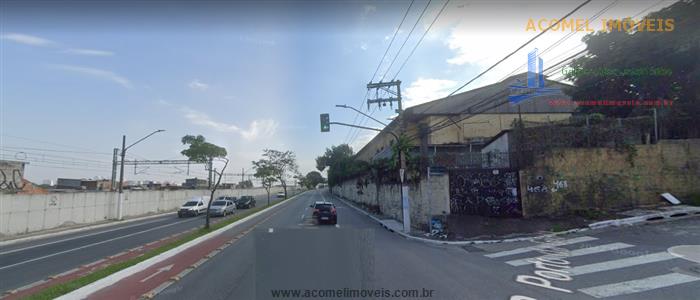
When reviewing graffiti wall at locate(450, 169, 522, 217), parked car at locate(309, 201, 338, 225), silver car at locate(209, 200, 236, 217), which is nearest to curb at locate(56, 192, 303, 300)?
parked car at locate(309, 201, 338, 225)

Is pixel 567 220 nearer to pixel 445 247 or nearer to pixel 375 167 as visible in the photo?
pixel 445 247

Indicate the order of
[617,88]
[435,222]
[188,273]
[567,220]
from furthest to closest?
1. [617,88]
2. [435,222]
3. [567,220]
4. [188,273]

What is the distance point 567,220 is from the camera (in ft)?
44.3

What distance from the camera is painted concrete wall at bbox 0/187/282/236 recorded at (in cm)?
1649

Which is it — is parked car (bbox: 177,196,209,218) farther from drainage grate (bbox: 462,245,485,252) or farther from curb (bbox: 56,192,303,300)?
drainage grate (bbox: 462,245,485,252)

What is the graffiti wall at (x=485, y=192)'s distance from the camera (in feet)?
50.1

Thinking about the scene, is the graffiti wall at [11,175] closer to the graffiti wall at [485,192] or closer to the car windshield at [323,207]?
the car windshield at [323,207]

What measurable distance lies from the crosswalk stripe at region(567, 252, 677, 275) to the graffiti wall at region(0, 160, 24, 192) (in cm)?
3322

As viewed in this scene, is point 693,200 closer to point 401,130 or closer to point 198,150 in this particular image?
point 401,130

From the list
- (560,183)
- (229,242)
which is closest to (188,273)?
(229,242)

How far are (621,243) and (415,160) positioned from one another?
9064 millimetres

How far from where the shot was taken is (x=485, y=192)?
51.1 feet

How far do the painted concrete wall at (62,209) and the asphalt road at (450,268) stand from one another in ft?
47.9

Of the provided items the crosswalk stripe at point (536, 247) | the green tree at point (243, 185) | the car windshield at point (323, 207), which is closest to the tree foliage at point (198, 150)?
the green tree at point (243, 185)
